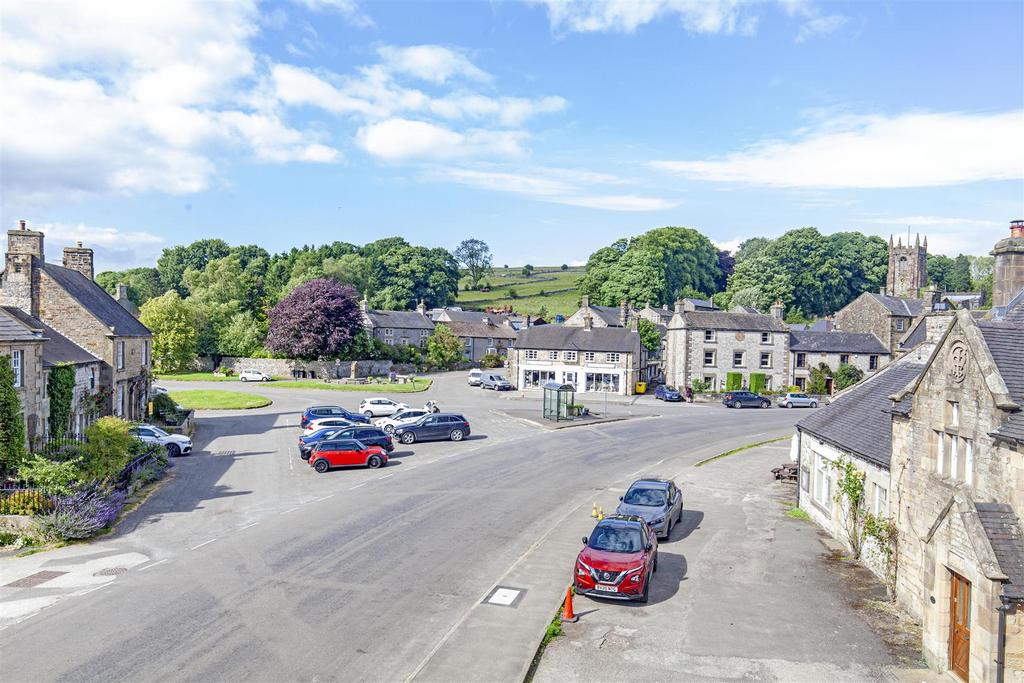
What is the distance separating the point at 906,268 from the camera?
4397 inches

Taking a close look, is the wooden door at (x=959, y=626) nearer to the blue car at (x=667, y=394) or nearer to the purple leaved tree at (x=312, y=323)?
the blue car at (x=667, y=394)

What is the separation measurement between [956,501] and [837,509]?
987 cm

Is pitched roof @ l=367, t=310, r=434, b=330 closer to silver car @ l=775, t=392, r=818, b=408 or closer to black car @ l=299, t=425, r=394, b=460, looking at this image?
silver car @ l=775, t=392, r=818, b=408

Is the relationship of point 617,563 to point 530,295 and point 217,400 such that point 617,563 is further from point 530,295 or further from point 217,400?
point 530,295

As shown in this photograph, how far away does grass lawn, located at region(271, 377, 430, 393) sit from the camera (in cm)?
6856

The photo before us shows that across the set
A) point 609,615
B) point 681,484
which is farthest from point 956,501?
point 681,484

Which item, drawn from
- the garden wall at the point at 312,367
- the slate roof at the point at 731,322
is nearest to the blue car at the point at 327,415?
the garden wall at the point at 312,367

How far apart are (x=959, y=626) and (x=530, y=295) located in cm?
14467

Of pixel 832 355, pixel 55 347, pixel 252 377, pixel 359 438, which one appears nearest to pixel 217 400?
pixel 252 377

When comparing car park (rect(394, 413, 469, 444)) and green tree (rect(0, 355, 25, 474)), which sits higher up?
green tree (rect(0, 355, 25, 474))

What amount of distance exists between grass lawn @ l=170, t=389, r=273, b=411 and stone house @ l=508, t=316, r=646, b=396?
27.1 meters

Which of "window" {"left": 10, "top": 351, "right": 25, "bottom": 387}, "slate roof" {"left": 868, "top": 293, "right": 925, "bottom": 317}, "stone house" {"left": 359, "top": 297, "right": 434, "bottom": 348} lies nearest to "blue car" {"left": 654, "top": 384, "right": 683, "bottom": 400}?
"slate roof" {"left": 868, "top": 293, "right": 925, "bottom": 317}

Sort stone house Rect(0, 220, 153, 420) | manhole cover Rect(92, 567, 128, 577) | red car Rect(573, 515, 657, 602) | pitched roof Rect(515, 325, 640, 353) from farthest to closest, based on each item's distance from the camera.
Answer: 1. pitched roof Rect(515, 325, 640, 353)
2. stone house Rect(0, 220, 153, 420)
3. manhole cover Rect(92, 567, 128, 577)
4. red car Rect(573, 515, 657, 602)

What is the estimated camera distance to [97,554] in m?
20.5
